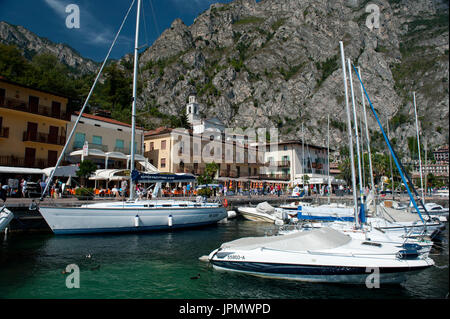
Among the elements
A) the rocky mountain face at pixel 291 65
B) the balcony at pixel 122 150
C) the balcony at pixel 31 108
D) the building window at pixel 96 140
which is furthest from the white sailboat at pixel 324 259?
the rocky mountain face at pixel 291 65

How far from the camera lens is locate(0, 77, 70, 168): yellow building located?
26.2 m

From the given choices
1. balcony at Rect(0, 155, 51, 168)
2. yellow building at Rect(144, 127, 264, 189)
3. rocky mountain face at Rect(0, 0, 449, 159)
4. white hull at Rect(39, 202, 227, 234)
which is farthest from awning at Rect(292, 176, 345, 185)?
rocky mountain face at Rect(0, 0, 449, 159)

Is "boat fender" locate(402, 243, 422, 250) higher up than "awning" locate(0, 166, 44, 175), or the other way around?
"awning" locate(0, 166, 44, 175)

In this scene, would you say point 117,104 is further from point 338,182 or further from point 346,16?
point 346,16

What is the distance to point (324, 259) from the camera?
902 cm

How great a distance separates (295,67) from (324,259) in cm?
14235

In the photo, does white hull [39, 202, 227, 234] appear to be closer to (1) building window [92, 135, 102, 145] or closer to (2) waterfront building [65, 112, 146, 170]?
(2) waterfront building [65, 112, 146, 170]

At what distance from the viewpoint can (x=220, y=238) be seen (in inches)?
666

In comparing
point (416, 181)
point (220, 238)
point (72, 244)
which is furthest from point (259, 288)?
point (416, 181)

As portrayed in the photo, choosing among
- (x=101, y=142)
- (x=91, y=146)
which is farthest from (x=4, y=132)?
(x=101, y=142)

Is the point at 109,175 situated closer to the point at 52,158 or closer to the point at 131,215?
the point at 52,158

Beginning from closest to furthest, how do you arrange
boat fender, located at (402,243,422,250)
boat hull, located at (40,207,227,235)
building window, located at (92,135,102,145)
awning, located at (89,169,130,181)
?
boat fender, located at (402,243,422,250) → boat hull, located at (40,207,227,235) → awning, located at (89,169,130,181) → building window, located at (92,135,102,145)

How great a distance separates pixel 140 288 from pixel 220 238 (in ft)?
28.0

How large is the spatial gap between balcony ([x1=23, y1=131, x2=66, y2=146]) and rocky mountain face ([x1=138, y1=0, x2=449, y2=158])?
74.9m
